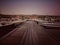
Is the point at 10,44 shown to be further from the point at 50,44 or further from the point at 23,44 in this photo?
the point at 50,44

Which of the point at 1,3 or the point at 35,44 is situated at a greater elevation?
the point at 1,3

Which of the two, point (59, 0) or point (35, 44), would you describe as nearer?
point (35, 44)

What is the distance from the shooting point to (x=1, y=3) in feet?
59.8

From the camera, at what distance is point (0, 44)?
6586 millimetres

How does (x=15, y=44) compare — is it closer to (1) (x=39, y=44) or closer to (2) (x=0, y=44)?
(2) (x=0, y=44)

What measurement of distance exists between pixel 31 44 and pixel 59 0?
1246cm

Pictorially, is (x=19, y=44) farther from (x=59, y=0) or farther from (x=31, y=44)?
(x=59, y=0)

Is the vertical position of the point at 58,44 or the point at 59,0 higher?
the point at 59,0

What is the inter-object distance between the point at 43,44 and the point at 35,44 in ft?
1.27

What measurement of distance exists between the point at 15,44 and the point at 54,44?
1842 millimetres

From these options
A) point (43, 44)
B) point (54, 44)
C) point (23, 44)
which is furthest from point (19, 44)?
point (54, 44)

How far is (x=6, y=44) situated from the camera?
6.66m

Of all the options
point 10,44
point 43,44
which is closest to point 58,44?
point 43,44

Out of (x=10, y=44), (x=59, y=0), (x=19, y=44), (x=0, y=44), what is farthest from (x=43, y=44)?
(x=59, y=0)
